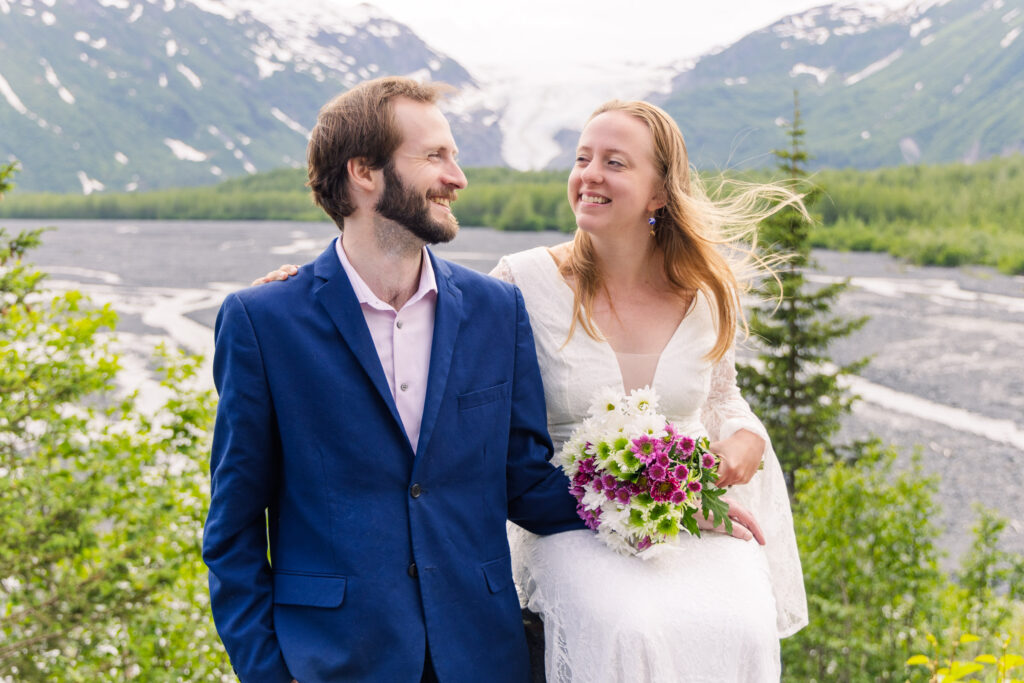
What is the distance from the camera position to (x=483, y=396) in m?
2.70

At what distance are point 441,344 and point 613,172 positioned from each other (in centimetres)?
116

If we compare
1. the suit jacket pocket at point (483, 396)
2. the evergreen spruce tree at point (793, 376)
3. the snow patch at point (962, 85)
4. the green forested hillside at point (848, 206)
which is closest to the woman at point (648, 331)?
the suit jacket pocket at point (483, 396)

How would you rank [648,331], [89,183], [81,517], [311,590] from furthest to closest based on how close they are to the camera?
[89,183], [81,517], [648,331], [311,590]

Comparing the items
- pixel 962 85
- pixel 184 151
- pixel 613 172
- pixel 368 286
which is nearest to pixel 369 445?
pixel 368 286

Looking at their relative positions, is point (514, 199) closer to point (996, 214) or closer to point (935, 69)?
point (996, 214)

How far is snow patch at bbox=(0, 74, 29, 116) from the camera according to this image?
554 feet

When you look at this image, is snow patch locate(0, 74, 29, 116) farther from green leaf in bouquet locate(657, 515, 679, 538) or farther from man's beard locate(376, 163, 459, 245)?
green leaf in bouquet locate(657, 515, 679, 538)

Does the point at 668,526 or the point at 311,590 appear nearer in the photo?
the point at 311,590

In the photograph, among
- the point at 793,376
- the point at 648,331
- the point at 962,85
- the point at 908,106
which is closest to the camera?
the point at 648,331

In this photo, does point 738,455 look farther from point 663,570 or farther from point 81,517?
point 81,517

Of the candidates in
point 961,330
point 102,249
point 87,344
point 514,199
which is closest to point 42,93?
point 102,249

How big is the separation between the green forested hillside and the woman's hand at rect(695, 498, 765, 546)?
103 ft

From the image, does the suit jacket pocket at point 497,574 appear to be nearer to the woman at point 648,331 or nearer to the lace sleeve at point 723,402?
the woman at point 648,331

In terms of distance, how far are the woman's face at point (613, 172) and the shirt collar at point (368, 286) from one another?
87cm
